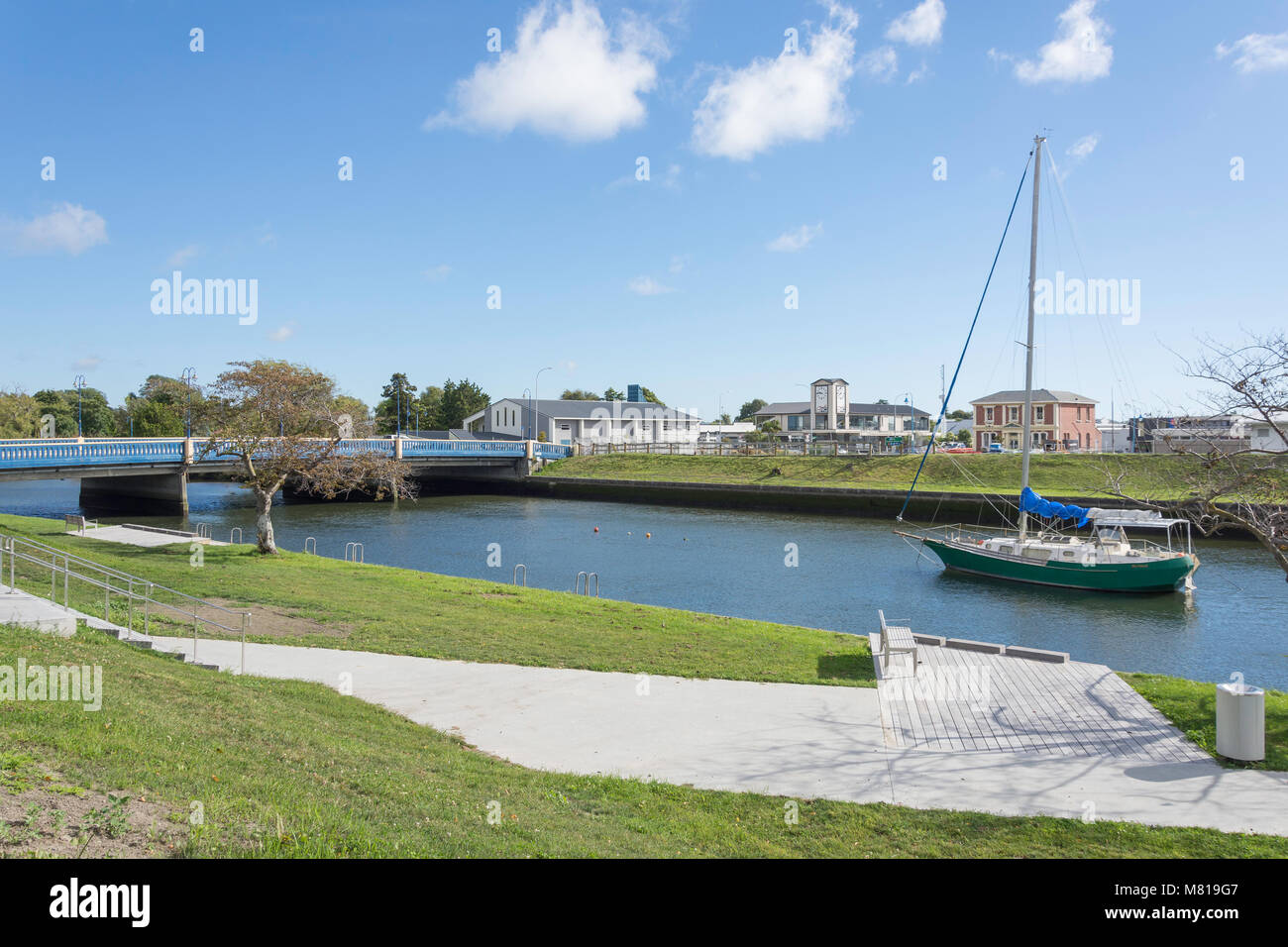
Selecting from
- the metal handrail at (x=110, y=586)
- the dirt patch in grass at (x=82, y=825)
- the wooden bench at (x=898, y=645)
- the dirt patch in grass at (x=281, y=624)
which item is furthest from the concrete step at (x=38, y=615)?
the wooden bench at (x=898, y=645)

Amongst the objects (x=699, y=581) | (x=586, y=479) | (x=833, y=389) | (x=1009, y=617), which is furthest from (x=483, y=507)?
(x=833, y=389)

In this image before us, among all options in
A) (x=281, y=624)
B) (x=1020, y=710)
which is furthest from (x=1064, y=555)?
(x=281, y=624)

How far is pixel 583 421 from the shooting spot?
116125mm

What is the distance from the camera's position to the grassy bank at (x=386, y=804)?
6652 mm

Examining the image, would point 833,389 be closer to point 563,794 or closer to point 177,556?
point 177,556

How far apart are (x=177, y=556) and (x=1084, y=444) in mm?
87686

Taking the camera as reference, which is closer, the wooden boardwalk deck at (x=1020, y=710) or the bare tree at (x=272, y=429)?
the wooden boardwalk deck at (x=1020, y=710)

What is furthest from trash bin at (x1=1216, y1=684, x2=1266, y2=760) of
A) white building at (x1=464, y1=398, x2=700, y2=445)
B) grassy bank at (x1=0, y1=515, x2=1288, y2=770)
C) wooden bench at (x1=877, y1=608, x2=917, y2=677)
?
white building at (x1=464, y1=398, x2=700, y2=445)

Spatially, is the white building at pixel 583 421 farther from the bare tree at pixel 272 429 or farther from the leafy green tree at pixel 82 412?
the bare tree at pixel 272 429

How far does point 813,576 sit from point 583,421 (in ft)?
271

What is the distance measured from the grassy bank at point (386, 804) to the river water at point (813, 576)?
55.5 ft

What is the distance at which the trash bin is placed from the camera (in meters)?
10.6

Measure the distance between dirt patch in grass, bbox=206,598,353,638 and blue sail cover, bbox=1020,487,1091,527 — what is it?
30630 mm

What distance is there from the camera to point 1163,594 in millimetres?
32469
